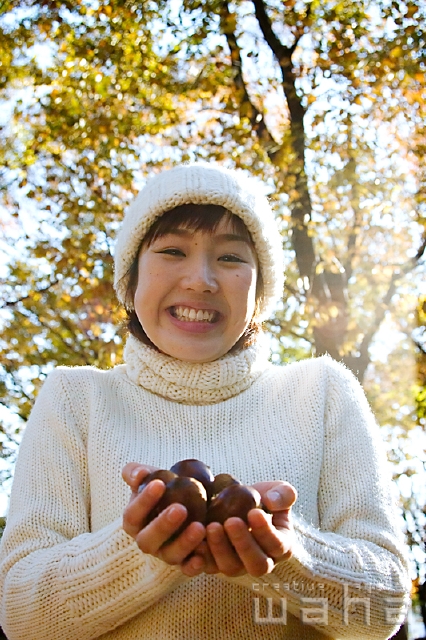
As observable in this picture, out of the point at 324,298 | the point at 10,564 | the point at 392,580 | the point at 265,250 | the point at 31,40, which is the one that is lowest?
the point at 10,564

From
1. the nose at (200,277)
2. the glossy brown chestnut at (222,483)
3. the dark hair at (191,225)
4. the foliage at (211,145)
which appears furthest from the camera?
the foliage at (211,145)

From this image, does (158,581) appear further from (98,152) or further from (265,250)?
(98,152)

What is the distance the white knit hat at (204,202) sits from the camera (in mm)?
2377

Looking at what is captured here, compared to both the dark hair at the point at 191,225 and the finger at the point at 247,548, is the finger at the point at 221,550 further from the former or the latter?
the dark hair at the point at 191,225

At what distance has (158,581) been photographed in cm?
174

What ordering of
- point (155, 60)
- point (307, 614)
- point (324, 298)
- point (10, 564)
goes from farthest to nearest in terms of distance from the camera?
point (155, 60) < point (324, 298) < point (10, 564) < point (307, 614)

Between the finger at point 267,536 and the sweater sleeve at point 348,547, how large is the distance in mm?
111

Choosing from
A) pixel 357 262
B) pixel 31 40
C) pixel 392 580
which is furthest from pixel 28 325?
pixel 392 580

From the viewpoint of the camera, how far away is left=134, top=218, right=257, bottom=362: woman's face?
2.29 meters

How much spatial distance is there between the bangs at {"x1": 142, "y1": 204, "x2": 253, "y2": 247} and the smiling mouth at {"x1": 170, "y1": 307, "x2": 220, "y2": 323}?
0.82ft

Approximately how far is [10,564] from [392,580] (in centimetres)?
100

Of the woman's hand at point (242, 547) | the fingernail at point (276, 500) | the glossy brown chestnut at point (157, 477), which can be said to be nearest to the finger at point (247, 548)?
the woman's hand at point (242, 547)

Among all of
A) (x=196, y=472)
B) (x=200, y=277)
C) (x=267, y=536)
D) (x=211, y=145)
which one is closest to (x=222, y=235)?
(x=200, y=277)

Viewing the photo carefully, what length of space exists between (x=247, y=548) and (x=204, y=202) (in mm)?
1213
